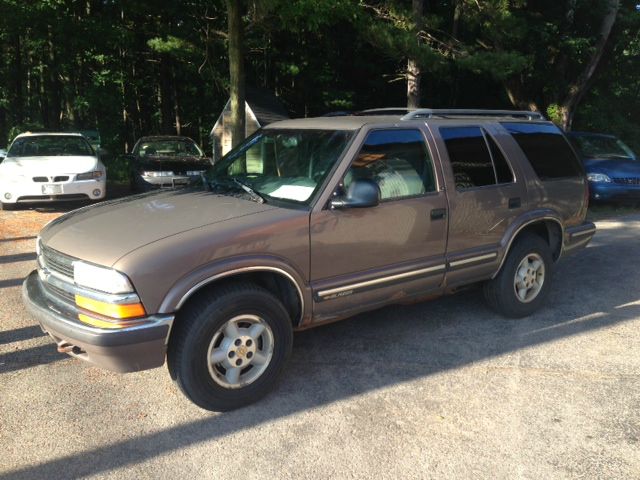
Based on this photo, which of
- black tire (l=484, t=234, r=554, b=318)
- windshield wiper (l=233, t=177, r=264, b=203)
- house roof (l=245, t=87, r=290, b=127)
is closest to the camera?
windshield wiper (l=233, t=177, r=264, b=203)

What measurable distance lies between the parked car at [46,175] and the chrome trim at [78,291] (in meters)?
6.45

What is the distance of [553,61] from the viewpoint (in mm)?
17750

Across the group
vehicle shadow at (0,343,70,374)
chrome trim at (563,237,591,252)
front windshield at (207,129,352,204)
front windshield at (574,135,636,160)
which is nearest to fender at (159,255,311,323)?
front windshield at (207,129,352,204)

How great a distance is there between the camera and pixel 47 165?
999cm

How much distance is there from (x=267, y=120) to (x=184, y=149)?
2.73 m

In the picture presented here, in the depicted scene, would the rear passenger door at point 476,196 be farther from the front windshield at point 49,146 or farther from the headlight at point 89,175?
the front windshield at point 49,146

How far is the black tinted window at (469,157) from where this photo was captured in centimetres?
467

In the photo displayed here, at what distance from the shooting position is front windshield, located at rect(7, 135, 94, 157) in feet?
35.5

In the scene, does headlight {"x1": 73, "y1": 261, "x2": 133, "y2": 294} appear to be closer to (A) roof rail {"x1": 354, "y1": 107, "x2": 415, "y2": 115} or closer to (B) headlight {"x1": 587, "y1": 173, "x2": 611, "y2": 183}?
(A) roof rail {"x1": 354, "y1": 107, "x2": 415, "y2": 115}

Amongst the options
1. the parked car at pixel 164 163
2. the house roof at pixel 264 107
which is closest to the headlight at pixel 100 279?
the parked car at pixel 164 163

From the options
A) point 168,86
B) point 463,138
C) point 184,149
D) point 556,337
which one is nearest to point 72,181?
point 184,149

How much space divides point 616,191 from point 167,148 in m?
9.64

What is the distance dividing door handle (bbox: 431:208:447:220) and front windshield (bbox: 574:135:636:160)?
910cm

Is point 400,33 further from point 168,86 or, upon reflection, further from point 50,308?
point 168,86
